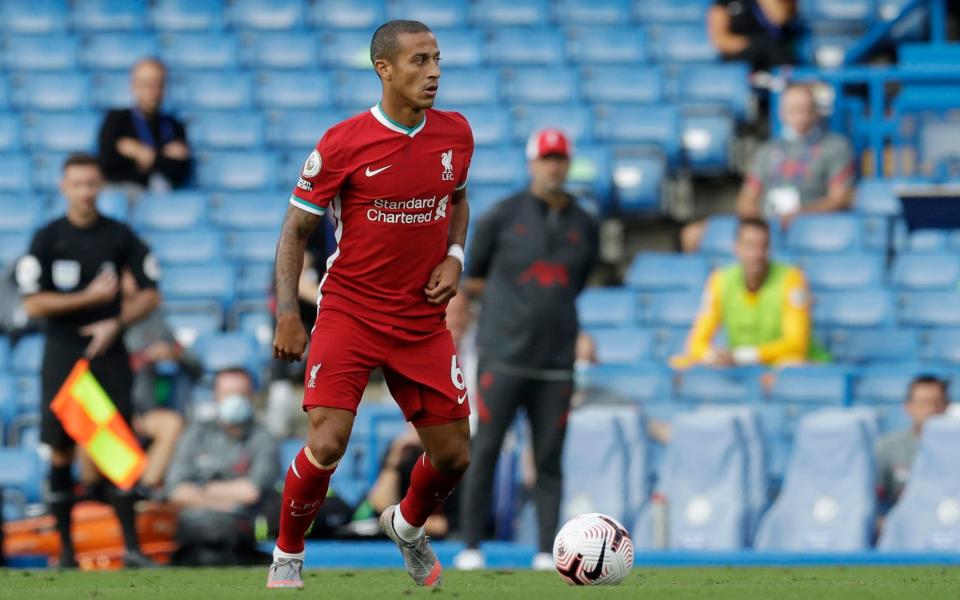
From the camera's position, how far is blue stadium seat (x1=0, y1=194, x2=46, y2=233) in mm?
13695

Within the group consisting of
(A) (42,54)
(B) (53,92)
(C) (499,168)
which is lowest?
(C) (499,168)

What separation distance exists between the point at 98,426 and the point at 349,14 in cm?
694

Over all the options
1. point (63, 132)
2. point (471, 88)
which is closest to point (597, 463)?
point (471, 88)

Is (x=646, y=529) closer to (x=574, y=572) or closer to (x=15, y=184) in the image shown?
(x=574, y=572)

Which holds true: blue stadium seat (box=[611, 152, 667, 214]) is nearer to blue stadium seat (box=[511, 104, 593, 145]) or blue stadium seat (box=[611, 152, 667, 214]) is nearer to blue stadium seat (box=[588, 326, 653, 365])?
blue stadium seat (box=[511, 104, 593, 145])

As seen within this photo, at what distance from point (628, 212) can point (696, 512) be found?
3.56 meters

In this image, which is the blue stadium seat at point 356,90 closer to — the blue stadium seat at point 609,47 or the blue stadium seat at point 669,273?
the blue stadium seat at point 609,47

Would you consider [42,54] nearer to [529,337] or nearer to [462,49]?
[462,49]

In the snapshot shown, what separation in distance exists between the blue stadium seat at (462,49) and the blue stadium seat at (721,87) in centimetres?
172

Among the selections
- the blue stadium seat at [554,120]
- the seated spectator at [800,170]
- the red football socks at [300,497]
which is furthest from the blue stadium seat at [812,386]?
the red football socks at [300,497]

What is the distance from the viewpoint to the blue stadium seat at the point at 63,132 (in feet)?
48.0

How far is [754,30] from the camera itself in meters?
14.3

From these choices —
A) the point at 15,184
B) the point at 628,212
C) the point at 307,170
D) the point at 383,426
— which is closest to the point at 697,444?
the point at 383,426

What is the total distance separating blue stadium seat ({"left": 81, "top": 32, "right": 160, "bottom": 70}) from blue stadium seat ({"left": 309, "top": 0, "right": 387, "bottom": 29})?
1.35m
